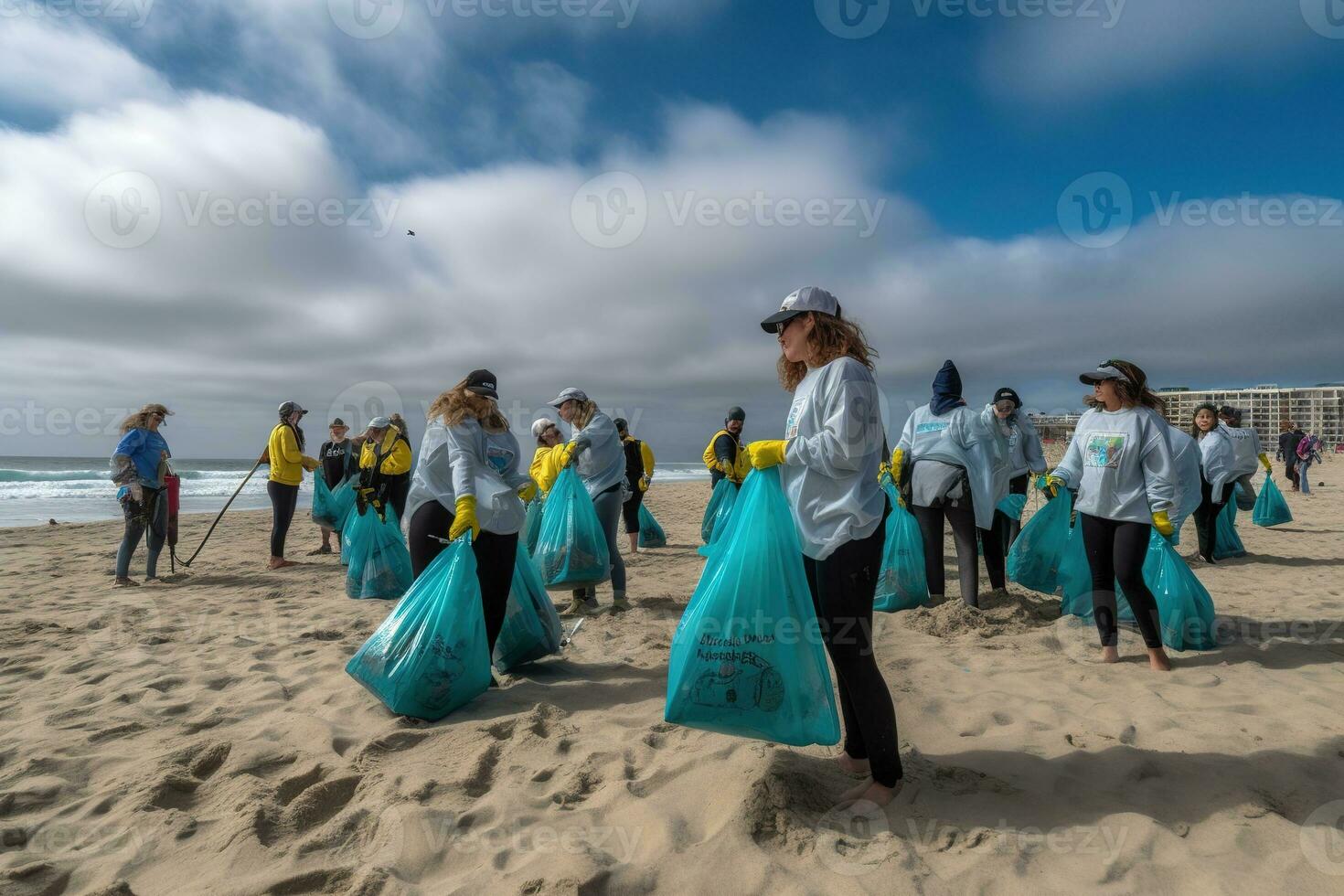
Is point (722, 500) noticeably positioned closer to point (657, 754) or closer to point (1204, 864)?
point (657, 754)

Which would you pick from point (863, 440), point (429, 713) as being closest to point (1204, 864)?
point (863, 440)

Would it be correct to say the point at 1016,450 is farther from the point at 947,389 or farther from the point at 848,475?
the point at 848,475

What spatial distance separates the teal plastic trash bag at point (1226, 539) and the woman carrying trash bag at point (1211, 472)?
3.3 inches

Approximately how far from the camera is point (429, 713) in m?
2.86

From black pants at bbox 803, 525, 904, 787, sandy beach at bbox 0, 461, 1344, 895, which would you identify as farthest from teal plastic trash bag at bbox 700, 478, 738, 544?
black pants at bbox 803, 525, 904, 787

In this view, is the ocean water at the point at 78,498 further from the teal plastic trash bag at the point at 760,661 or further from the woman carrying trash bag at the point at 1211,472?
the woman carrying trash bag at the point at 1211,472

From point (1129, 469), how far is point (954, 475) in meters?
1.20

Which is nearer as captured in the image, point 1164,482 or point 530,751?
point 530,751

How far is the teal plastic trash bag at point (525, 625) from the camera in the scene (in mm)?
3527

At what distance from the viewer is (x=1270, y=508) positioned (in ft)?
28.3

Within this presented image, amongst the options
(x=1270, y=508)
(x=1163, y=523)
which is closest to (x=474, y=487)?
(x=1163, y=523)

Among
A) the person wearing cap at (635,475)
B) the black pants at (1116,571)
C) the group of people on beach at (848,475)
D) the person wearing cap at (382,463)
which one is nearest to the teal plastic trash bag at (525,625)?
the group of people on beach at (848,475)

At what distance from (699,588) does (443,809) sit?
1064mm

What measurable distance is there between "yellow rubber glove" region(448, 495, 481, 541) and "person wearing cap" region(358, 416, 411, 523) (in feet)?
2.77
